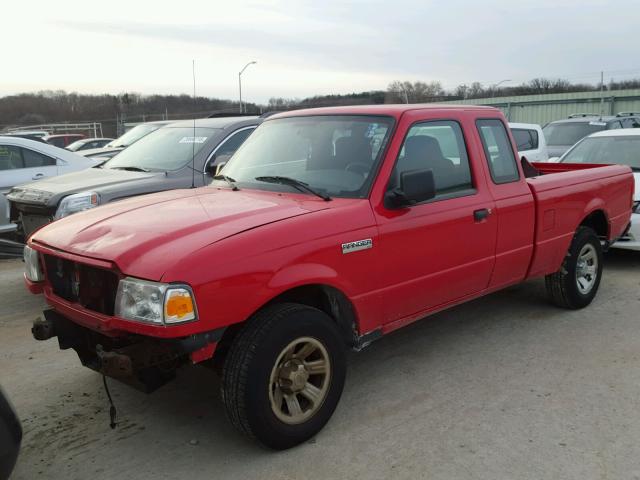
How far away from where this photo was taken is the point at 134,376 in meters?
3.10

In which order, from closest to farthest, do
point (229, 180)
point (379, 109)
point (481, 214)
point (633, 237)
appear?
point (379, 109)
point (481, 214)
point (229, 180)
point (633, 237)

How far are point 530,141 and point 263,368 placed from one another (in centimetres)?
954

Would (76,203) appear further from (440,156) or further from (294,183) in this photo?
(440,156)

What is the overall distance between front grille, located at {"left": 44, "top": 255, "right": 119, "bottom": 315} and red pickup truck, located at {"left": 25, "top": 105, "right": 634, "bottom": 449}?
0.01 m

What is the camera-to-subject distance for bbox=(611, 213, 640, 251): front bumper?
699cm

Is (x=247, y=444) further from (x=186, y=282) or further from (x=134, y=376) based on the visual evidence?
(x=186, y=282)

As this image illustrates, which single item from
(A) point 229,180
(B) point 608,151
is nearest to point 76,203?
(A) point 229,180

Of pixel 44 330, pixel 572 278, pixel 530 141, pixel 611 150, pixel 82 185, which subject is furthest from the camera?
pixel 530 141

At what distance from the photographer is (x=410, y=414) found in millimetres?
3697

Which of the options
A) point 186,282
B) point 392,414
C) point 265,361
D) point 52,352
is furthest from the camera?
point 52,352

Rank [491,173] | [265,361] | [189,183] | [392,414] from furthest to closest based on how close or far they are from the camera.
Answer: [189,183] → [491,173] → [392,414] → [265,361]

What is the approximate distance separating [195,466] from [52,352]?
7.43 feet

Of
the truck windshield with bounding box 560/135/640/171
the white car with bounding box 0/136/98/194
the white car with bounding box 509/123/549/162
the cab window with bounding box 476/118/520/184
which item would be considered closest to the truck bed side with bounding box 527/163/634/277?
the cab window with bounding box 476/118/520/184

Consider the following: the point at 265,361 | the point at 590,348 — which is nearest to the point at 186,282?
the point at 265,361
